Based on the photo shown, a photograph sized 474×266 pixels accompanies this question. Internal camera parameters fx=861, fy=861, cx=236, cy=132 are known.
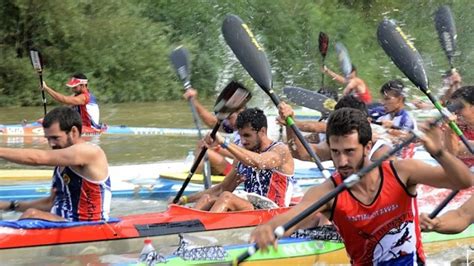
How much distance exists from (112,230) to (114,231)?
2 cm

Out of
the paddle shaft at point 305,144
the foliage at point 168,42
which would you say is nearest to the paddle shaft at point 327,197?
the paddle shaft at point 305,144

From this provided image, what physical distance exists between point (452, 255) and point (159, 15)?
656 inches

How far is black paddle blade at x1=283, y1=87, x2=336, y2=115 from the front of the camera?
7.62 meters

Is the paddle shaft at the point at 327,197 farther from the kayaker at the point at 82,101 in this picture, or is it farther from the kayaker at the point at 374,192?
the kayaker at the point at 82,101

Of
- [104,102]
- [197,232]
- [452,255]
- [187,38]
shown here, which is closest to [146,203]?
[197,232]

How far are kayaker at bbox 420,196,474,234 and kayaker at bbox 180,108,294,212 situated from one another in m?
2.52

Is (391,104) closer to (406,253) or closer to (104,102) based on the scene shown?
(406,253)

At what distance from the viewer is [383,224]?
11.2 ft

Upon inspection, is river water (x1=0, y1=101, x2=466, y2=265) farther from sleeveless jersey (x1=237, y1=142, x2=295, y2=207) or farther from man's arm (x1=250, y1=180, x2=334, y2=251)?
man's arm (x1=250, y1=180, x2=334, y2=251)

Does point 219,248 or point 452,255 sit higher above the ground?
point 219,248

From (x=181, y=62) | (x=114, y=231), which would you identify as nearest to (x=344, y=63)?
(x=181, y=62)

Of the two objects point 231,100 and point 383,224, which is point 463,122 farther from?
point 383,224

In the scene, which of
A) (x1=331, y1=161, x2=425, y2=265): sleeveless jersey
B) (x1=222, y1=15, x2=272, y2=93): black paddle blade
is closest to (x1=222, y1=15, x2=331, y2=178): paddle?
(x1=222, y1=15, x2=272, y2=93): black paddle blade

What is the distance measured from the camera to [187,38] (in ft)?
71.8
